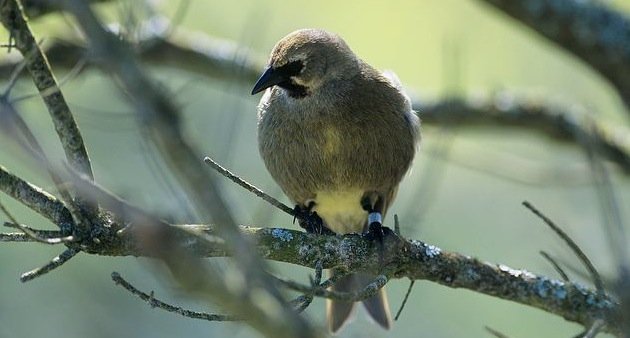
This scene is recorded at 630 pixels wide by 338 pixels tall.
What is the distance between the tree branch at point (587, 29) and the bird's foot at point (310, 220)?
1.70m

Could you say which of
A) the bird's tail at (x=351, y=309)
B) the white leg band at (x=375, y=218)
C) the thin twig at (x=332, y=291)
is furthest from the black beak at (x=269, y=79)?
the thin twig at (x=332, y=291)

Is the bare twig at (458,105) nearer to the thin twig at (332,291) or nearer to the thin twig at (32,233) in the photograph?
the thin twig at (332,291)

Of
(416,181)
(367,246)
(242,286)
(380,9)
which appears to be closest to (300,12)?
(380,9)

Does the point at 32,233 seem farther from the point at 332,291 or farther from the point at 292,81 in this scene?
the point at 292,81

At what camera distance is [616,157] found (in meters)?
6.11

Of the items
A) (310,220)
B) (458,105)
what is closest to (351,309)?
(310,220)

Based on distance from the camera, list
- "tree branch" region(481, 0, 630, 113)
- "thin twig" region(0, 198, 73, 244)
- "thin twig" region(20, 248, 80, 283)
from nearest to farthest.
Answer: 1. "thin twig" region(0, 198, 73, 244)
2. "thin twig" region(20, 248, 80, 283)
3. "tree branch" region(481, 0, 630, 113)

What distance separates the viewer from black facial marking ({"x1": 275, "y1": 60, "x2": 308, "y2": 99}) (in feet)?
15.0

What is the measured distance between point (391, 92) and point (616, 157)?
6.50 ft

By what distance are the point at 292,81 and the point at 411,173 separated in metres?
1.38

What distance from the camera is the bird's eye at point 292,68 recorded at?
4.56 meters

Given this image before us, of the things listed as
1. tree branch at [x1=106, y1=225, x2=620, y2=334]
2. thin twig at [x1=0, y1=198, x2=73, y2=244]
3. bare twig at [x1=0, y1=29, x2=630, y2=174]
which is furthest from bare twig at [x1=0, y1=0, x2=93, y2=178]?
bare twig at [x1=0, y1=29, x2=630, y2=174]

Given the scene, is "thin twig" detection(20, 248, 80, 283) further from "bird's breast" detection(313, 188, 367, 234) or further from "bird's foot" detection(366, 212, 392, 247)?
"bird's breast" detection(313, 188, 367, 234)

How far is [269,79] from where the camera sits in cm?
446
